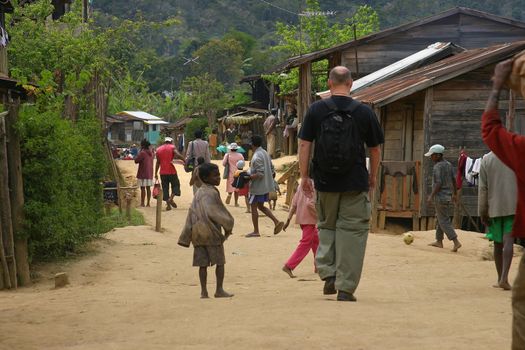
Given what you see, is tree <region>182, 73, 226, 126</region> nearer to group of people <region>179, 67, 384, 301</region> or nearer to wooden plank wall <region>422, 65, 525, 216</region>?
wooden plank wall <region>422, 65, 525, 216</region>

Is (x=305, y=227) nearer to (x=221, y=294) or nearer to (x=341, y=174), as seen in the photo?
(x=221, y=294)

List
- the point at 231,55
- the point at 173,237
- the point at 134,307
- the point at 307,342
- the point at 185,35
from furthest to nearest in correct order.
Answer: the point at 185,35
the point at 231,55
the point at 173,237
the point at 134,307
the point at 307,342

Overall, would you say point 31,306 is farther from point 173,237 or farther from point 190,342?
point 173,237

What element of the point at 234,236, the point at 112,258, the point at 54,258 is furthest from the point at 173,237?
the point at 54,258

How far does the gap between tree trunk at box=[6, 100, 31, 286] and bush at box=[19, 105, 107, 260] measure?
0.10 meters

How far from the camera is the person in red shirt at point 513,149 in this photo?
190 inches

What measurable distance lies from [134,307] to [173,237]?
8142mm

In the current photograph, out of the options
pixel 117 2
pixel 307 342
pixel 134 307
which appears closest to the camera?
pixel 307 342

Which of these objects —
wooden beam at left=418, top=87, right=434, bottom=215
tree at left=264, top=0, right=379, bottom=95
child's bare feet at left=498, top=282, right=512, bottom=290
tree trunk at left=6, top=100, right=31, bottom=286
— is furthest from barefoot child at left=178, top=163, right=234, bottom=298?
tree at left=264, top=0, right=379, bottom=95

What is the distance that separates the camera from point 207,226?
990cm

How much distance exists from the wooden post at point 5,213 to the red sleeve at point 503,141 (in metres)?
7.12

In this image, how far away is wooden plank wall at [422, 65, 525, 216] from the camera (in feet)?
64.1

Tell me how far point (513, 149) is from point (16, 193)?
299 inches

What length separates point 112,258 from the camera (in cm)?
1430
